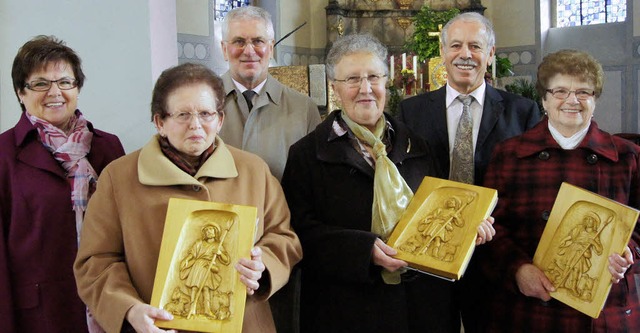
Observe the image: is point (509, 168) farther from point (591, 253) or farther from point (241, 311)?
point (241, 311)

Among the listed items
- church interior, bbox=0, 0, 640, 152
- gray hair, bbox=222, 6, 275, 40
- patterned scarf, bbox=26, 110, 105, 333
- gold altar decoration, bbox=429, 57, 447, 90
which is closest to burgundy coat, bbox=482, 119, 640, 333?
gray hair, bbox=222, 6, 275, 40

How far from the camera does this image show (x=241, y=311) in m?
1.88

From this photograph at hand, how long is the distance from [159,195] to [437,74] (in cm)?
467

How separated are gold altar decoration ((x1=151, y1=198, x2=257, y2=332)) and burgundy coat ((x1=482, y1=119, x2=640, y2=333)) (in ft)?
3.00

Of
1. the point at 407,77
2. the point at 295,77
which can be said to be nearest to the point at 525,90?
the point at 407,77

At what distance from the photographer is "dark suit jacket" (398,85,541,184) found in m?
2.66

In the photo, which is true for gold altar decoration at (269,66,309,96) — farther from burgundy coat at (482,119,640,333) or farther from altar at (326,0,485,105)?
altar at (326,0,485,105)

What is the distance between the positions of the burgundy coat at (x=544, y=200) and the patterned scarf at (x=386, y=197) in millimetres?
357

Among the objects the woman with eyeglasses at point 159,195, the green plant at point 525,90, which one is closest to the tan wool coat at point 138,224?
the woman with eyeglasses at point 159,195

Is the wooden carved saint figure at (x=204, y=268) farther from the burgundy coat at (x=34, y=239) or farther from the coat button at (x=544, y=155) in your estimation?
the coat button at (x=544, y=155)

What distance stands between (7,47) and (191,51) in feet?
19.6

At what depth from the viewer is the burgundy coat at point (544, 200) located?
2.26 meters

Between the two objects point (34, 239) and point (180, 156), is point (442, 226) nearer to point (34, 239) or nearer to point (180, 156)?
point (180, 156)

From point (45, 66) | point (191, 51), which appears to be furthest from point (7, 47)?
point (191, 51)
